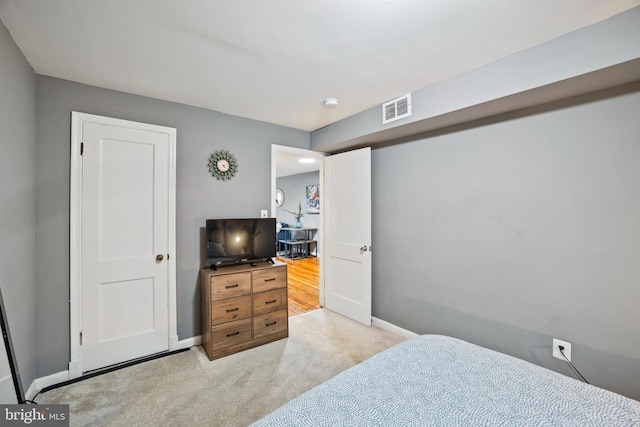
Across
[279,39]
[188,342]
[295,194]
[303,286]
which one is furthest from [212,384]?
[295,194]

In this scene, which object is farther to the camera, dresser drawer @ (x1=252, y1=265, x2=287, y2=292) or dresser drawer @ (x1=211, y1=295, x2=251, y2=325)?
dresser drawer @ (x1=252, y1=265, x2=287, y2=292)

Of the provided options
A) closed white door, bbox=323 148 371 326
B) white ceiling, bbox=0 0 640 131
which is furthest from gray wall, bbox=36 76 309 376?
closed white door, bbox=323 148 371 326

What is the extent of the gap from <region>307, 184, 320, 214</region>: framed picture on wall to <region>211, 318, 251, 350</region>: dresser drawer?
4.86 metres

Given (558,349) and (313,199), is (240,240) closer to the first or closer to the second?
(558,349)

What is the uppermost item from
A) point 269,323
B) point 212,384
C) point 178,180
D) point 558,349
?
point 178,180

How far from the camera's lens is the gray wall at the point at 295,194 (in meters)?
7.55

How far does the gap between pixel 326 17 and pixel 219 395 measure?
2.58 m

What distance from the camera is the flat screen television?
2.64 meters

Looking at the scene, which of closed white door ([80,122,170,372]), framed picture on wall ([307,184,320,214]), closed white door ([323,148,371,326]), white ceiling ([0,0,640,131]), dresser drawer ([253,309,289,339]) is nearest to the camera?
white ceiling ([0,0,640,131])

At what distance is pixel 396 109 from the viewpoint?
2.47 m

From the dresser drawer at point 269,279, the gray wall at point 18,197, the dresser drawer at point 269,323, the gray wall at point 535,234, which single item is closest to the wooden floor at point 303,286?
Result: the dresser drawer at point 269,323

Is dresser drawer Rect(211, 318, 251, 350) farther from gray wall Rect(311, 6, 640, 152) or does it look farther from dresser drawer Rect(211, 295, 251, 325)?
gray wall Rect(311, 6, 640, 152)

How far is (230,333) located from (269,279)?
61 cm

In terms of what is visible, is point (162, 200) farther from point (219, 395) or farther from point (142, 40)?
point (219, 395)
